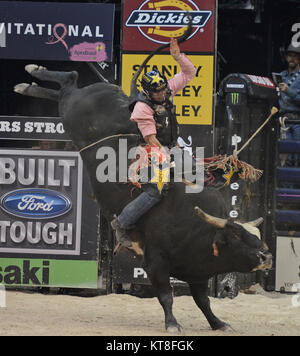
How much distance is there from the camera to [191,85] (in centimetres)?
969

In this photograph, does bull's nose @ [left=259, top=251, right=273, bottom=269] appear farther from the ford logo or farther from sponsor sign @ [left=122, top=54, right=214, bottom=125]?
the ford logo

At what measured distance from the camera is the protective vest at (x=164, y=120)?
7395mm

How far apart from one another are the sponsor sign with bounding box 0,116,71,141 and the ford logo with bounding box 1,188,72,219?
2.20 ft

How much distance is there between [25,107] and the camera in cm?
1147

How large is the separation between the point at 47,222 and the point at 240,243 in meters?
3.45

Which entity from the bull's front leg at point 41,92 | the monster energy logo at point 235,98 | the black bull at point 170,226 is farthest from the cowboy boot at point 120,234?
the monster energy logo at point 235,98

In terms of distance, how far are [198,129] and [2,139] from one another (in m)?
2.45

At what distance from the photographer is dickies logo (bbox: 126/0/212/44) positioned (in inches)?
380

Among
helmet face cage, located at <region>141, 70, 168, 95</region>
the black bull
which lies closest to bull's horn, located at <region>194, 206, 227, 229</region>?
the black bull

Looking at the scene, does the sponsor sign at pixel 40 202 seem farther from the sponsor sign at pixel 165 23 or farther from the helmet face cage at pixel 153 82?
the helmet face cage at pixel 153 82

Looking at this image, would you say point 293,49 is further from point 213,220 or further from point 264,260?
point 264,260

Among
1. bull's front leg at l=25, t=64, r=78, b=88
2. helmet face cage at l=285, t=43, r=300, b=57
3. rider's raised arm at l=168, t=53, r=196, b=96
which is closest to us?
rider's raised arm at l=168, t=53, r=196, b=96

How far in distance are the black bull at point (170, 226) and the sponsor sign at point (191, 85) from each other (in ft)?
5.41

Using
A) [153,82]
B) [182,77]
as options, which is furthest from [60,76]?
[153,82]
